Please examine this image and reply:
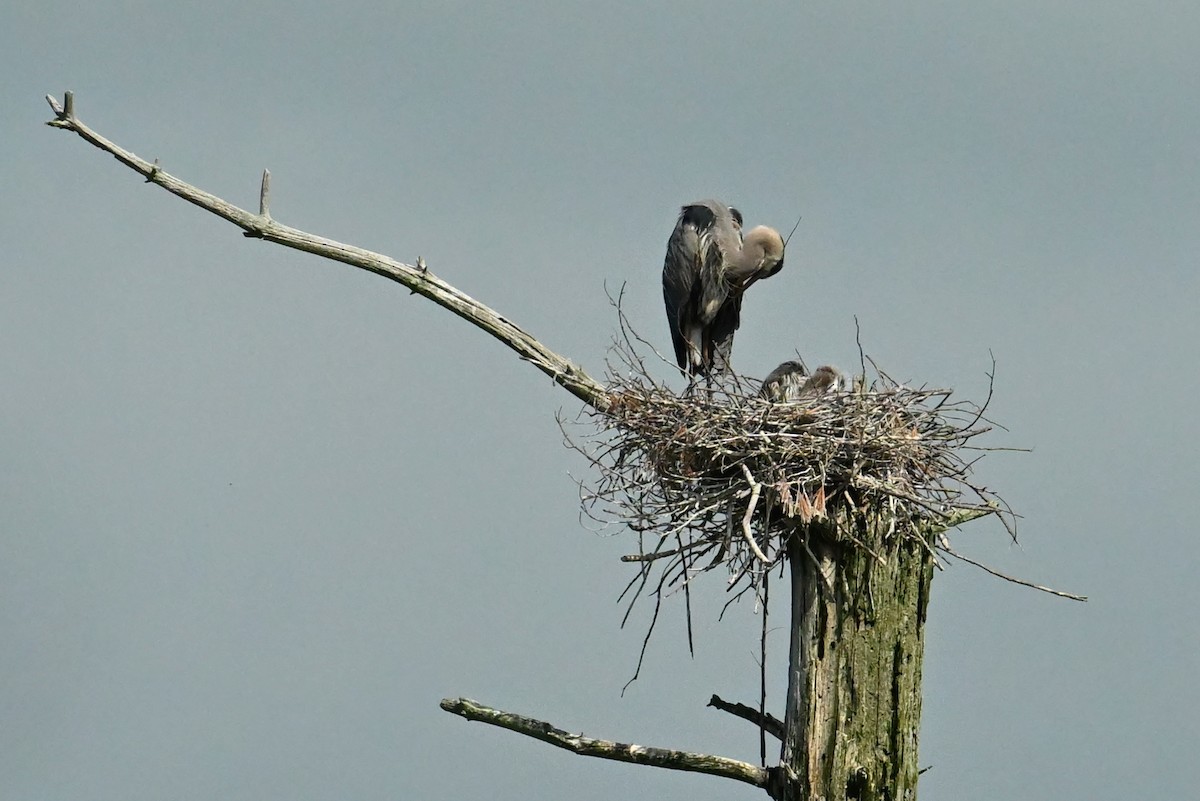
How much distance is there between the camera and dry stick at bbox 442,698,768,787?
23.9 ft

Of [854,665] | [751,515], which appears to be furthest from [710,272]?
[854,665]

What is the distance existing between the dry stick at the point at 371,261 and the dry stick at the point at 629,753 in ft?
5.91

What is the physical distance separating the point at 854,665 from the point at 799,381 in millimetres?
2473

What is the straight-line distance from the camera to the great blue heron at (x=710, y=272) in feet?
39.4

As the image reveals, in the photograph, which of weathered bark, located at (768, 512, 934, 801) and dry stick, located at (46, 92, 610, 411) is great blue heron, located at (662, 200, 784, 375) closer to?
dry stick, located at (46, 92, 610, 411)

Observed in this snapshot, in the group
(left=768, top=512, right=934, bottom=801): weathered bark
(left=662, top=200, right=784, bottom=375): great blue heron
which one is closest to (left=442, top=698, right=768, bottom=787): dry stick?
(left=768, top=512, right=934, bottom=801): weathered bark

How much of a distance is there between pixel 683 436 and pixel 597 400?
698mm

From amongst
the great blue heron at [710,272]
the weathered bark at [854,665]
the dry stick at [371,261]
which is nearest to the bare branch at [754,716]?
the weathered bark at [854,665]

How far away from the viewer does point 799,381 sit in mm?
9492

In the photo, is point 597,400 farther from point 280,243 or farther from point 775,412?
point 280,243

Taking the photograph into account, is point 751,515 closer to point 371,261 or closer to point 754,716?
point 754,716

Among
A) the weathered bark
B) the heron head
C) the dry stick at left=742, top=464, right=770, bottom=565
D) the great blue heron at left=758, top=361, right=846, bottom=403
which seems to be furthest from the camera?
the heron head

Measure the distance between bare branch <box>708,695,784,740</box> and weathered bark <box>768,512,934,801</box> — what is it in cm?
11

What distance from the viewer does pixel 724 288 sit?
40.2ft
